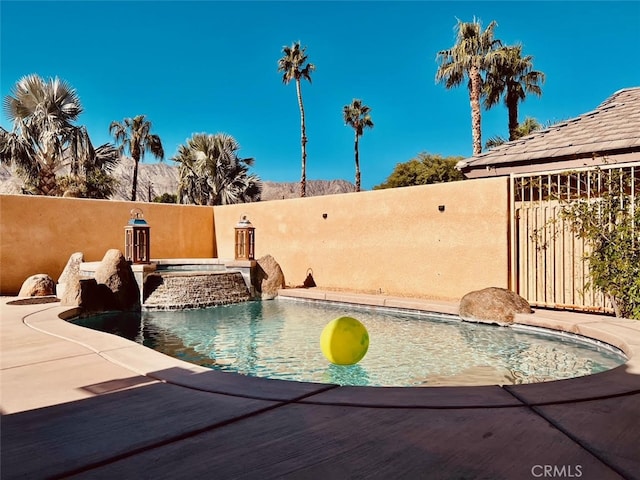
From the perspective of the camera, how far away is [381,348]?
5.05 meters

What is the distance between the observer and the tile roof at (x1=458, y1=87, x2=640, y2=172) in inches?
282

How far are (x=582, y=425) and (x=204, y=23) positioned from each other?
1947cm

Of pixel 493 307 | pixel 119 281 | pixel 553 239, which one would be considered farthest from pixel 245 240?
pixel 553 239

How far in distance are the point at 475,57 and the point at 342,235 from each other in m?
11.9

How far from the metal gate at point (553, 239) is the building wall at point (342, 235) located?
0.24 metres

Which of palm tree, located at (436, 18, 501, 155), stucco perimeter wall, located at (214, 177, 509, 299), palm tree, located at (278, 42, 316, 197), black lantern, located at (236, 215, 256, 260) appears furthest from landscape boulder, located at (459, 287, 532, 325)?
palm tree, located at (278, 42, 316, 197)

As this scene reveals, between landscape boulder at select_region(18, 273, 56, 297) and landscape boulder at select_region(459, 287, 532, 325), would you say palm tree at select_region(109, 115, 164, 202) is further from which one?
landscape boulder at select_region(459, 287, 532, 325)

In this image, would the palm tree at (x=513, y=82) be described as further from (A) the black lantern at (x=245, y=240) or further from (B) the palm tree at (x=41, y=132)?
(B) the palm tree at (x=41, y=132)

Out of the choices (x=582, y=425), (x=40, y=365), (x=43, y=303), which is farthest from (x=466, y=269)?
(x=43, y=303)

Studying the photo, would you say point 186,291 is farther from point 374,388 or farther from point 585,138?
point 585,138

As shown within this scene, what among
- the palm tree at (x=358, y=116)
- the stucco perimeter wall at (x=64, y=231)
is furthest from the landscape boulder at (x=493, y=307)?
the palm tree at (x=358, y=116)

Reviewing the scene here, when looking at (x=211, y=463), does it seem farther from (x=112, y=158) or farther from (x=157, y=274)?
(x=112, y=158)

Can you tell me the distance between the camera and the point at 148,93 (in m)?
30.2

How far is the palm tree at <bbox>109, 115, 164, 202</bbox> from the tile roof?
21527mm
